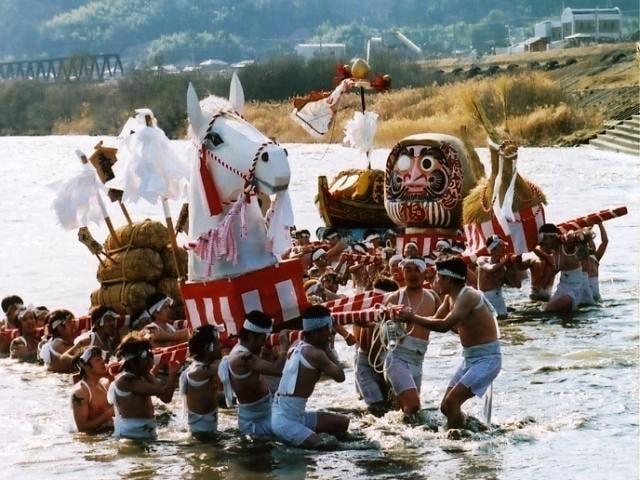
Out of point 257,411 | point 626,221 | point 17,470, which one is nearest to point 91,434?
point 17,470

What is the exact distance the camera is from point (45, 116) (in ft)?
395

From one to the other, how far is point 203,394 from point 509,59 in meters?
97.4

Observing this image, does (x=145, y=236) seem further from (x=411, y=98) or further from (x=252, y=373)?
(x=411, y=98)

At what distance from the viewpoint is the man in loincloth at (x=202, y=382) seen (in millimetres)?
10820

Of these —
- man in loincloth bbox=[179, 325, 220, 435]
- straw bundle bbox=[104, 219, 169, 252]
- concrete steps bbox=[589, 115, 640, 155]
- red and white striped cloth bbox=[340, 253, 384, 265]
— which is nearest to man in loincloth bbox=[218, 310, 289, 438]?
man in loincloth bbox=[179, 325, 220, 435]

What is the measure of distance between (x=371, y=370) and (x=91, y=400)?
7.60 feet

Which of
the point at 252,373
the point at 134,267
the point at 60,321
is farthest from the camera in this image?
the point at 60,321

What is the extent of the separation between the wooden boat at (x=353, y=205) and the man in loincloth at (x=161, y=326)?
6.40 m

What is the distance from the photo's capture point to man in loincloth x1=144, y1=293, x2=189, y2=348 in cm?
1234

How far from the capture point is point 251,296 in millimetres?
11141

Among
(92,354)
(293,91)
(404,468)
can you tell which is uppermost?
(293,91)

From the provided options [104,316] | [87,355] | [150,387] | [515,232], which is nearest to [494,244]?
[515,232]

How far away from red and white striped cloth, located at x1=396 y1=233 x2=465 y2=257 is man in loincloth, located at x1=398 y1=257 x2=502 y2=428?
6.02 meters

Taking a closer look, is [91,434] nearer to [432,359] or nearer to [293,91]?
[432,359]
